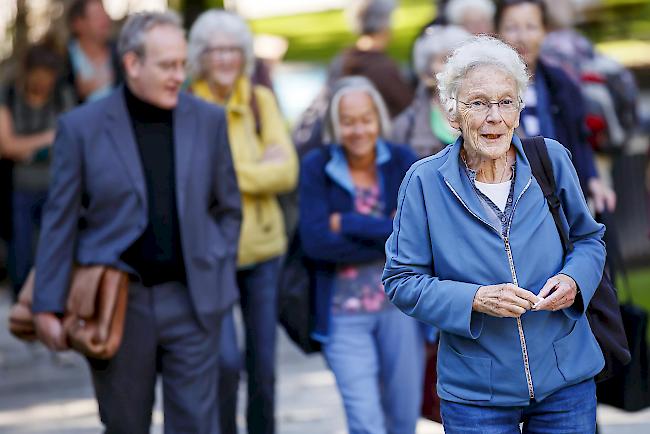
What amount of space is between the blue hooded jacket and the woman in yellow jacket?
98.8 inches

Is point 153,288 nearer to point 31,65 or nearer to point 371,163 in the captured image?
point 371,163

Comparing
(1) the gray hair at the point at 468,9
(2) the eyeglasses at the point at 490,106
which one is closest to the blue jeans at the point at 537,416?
(2) the eyeglasses at the point at 490,106

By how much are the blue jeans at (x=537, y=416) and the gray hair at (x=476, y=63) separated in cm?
86

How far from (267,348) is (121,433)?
4.20 feet

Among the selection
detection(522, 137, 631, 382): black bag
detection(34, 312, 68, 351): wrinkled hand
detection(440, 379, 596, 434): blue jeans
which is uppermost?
detection(522, 137, 631, 382): black bag

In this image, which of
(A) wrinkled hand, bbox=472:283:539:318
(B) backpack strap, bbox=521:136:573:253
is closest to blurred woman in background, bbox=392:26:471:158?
(B) backpack strap, bbox=521:136:573:253

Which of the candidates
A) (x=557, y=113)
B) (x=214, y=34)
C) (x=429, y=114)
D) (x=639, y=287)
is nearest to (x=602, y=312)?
(x=557, y=113)

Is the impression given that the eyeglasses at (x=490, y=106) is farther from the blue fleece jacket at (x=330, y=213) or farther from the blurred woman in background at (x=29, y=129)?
the blurred woman in background at (x=29, y=129)

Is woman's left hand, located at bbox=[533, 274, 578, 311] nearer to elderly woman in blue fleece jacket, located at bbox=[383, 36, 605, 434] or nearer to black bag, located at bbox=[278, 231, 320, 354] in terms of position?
elderly woman in blue fleece jacket, located at bbox=[383, 36, 605, 434]

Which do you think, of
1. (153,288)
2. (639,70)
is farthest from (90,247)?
(639,70)

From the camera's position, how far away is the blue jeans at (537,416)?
4203 mm

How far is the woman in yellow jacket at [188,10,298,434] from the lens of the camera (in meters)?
6.81

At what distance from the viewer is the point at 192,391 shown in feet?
19.1

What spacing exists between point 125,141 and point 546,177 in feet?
6.59
